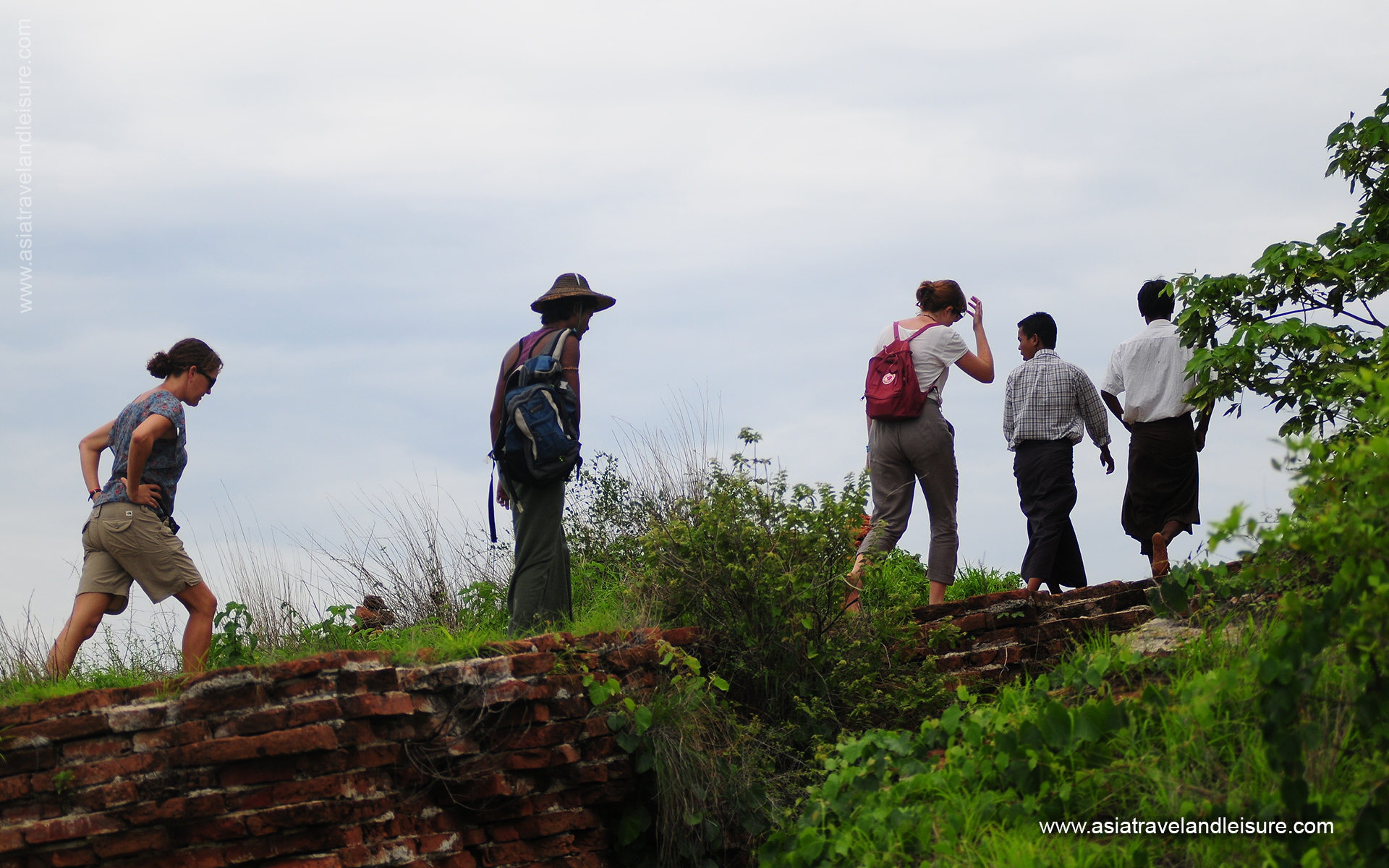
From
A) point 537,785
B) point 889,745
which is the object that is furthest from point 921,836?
point 537,785

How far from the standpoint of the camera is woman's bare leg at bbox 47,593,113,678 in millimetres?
6988

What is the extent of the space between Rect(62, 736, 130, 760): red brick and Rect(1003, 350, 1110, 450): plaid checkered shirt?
6445mm

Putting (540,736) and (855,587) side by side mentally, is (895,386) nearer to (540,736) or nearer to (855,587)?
(855,587)

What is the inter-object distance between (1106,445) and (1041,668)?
80.5 inches

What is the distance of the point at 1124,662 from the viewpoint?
5.85m

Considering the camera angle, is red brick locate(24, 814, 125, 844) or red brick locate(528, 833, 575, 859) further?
red brick locate(528, 833, 575, 859)

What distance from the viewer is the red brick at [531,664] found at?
630cm

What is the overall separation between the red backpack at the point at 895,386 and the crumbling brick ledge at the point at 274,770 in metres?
3.40

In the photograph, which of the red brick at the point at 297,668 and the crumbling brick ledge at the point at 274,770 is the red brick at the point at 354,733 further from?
the red brick at the point at 297,668

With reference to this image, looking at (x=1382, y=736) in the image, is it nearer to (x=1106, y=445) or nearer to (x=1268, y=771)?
(x=1268, y=771)

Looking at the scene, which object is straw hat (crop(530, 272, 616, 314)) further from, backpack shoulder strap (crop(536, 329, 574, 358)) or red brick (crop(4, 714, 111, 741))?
red brick (crop(4, 714, 111, 741))

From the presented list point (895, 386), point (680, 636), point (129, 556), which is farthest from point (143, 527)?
point (895, 386)

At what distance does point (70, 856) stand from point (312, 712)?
1211mm

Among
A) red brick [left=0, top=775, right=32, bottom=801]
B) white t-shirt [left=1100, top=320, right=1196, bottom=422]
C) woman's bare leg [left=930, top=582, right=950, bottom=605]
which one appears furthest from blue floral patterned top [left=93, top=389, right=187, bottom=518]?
white t-shirt [left=1100, top=320, right=1196, bottom=422]
